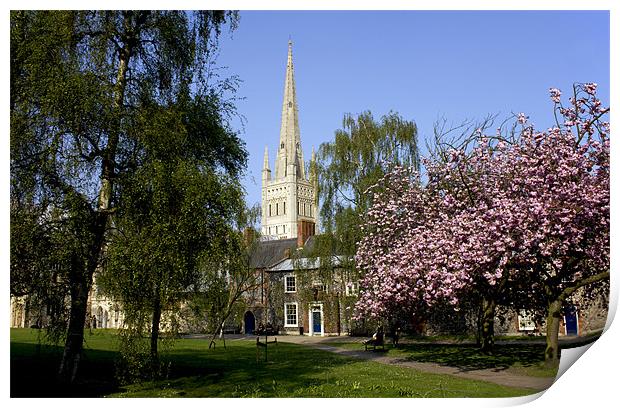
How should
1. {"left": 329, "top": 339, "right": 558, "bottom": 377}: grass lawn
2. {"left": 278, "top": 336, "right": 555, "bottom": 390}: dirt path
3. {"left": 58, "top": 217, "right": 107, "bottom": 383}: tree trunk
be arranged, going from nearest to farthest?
1. {"left": 58, "top": 217, "right": 107, "bottom": 383}: tree trunk
2. {"left": 278, "top": 336, "right": 555, "bottom": 390}: dirt path
3. {"left": 329, "top": 339, "right": 558, "bottom": 377}: grass lawn

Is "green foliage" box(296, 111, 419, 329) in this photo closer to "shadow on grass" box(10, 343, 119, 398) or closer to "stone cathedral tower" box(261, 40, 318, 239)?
"stone cathedral tower" box(261, 40, 318, 239)

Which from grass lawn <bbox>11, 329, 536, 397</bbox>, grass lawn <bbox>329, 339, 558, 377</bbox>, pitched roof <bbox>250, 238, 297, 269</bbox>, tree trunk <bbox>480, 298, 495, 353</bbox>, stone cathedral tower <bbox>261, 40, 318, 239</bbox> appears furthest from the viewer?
pitched roof <bbox>250, 238, 297, 269</bbox>

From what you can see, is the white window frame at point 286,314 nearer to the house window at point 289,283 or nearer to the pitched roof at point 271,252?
the house window at point 289,283

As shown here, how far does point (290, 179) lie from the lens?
28562 millimetres

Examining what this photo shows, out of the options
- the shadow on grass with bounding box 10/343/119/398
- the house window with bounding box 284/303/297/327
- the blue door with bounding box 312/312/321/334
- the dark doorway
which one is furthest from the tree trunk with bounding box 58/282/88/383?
the dark doorway

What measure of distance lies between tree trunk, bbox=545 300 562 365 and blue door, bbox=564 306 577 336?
0.34m

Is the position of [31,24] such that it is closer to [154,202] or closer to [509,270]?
[154,202]

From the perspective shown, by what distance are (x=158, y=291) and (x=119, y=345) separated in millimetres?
1150

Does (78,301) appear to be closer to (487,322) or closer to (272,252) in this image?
(487,322)

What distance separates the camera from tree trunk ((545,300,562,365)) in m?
12.6

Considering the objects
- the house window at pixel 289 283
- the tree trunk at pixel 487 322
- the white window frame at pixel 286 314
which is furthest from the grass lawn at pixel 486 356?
the house window at pixel 289 283

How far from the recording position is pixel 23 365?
10.7 metres
